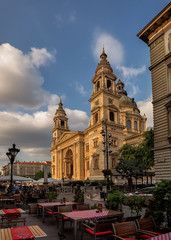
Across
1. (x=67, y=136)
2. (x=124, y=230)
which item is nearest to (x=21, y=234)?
(x=124, y=230)

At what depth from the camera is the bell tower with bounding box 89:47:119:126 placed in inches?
1935

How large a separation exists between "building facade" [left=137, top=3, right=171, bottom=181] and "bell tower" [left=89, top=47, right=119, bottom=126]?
1021 inches

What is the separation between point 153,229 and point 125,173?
30.8 meters

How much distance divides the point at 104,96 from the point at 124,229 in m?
44.7

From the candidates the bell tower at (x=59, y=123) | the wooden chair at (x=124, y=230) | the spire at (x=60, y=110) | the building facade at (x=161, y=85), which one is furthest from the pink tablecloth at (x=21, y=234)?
the spire at (x=60, y=110)

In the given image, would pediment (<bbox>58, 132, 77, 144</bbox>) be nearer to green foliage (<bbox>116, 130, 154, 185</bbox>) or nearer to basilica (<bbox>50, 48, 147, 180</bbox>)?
basilica (<bbox>50, 48, 147, 180</bbox>)

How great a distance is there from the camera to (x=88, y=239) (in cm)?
790

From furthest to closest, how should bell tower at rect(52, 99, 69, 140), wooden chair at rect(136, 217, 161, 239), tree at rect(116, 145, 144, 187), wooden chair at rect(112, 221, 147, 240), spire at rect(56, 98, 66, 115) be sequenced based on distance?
spire at rect(56, 98, 66, 115) < bell tower at rect(52, 99, 69, 140) < tree at rect(116, 145, 144, 187) < wooden chair at rect(136, 217, 161, 239) < wooden chair at rect(112, 221, 147, 240)

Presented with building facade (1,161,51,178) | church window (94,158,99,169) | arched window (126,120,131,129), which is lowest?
building facade (1,161,51,178)

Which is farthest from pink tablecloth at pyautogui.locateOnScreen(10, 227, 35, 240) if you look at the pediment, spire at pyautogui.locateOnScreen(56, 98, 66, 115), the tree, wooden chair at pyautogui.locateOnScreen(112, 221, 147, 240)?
spire at pyautogui.locateOnScreen(56, 98, 66, 115)

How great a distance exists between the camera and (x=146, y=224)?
257 inches

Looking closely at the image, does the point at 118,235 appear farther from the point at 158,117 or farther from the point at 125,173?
the point at 125,173

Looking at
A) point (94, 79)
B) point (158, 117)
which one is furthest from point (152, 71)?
point (94, 79)

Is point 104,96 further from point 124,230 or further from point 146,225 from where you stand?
point 124,230
